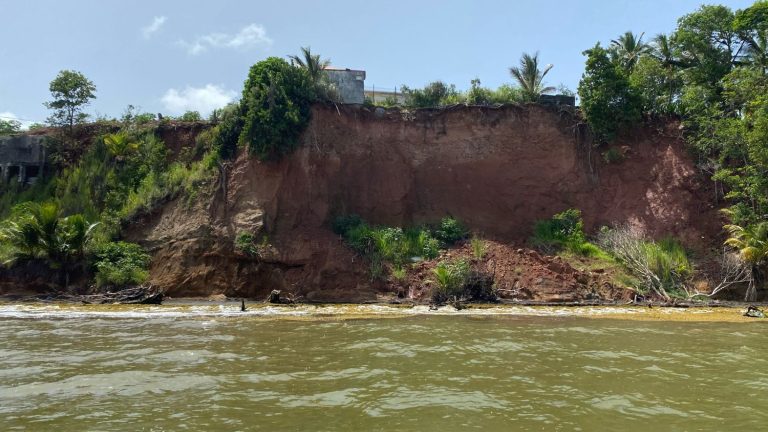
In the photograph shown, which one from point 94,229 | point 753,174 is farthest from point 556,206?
point 94,229

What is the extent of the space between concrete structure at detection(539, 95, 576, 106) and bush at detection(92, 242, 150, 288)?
68.9 ft

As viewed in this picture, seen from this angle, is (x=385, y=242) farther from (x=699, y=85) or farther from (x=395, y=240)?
(x=699, y=85)

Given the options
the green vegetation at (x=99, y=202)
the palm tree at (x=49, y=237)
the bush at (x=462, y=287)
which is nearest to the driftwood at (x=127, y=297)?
the green vegetation at (x=99, y=202)

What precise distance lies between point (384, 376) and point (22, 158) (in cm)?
2889

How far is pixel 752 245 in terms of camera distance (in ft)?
65.2

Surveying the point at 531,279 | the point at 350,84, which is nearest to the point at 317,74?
the point at 350,84

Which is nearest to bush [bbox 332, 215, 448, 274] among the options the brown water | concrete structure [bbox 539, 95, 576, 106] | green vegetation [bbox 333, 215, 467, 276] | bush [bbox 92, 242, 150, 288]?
green vegetation [bbox 333, 215, 467, 276]

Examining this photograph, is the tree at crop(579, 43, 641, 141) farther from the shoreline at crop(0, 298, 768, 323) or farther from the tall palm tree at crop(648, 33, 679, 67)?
the shoreline at crop(0, 298, 768, 323)

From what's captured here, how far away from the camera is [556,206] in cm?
2642

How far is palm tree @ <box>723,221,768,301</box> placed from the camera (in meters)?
19.5

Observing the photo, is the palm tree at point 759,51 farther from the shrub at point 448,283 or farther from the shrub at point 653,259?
the shrub at point 448,283

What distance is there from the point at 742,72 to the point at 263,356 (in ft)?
75.6

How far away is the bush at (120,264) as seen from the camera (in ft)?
69.2

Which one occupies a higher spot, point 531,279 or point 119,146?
point 119,146
